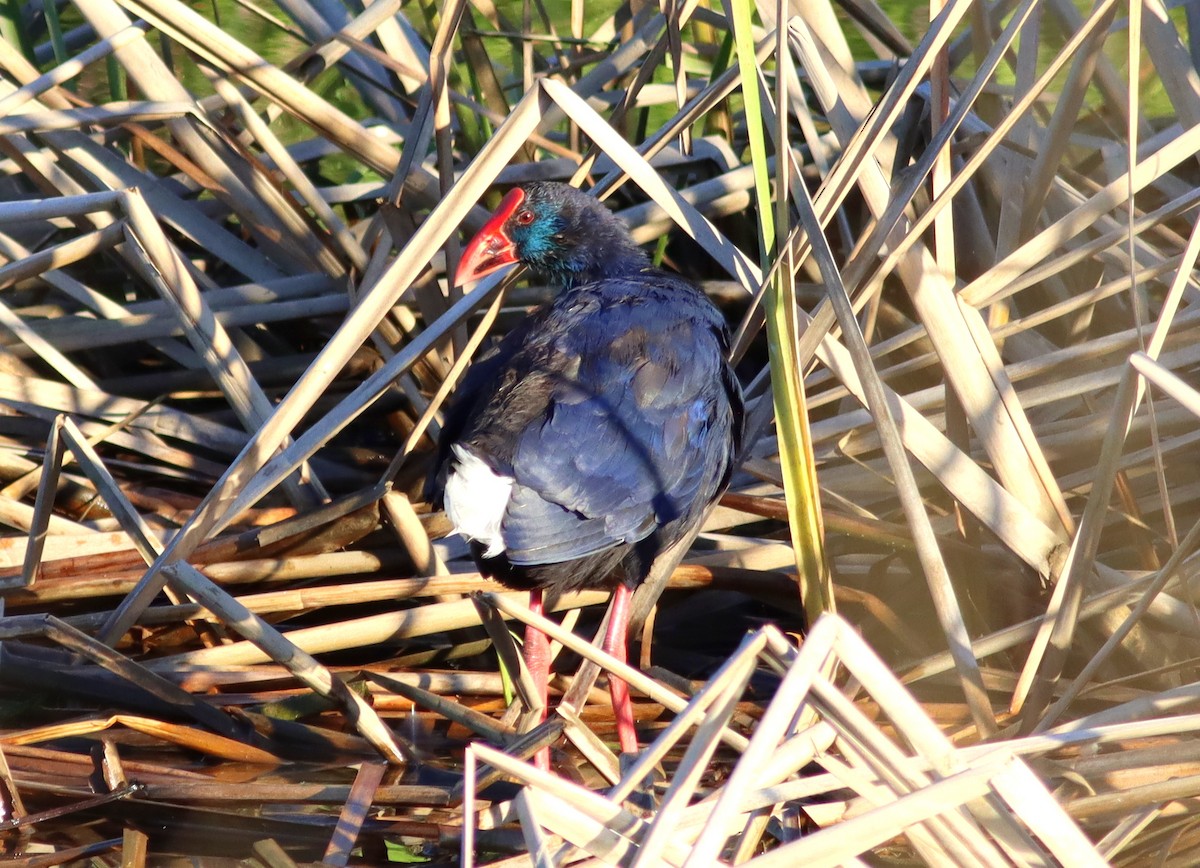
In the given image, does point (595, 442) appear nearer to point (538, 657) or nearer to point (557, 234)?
point (538, 657)

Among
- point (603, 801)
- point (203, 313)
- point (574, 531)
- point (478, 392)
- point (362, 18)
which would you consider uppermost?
point (362, 18)

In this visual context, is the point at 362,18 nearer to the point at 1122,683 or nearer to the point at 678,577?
the point at 678,577

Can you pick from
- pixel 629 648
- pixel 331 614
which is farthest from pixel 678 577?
pixel 331 614

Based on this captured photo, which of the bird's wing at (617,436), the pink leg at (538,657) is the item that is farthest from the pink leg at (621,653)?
the bird's wing at (617,436)

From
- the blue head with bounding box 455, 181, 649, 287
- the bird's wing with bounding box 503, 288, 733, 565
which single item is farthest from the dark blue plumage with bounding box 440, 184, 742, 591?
the blue head with bounding box 455, 181, 649, 287

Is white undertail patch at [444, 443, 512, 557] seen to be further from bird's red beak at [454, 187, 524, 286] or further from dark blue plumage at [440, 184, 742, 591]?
bird's red beak at [454, 187, 524, 286]

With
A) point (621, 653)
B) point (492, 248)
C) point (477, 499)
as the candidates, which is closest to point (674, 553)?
point (621, 653)
